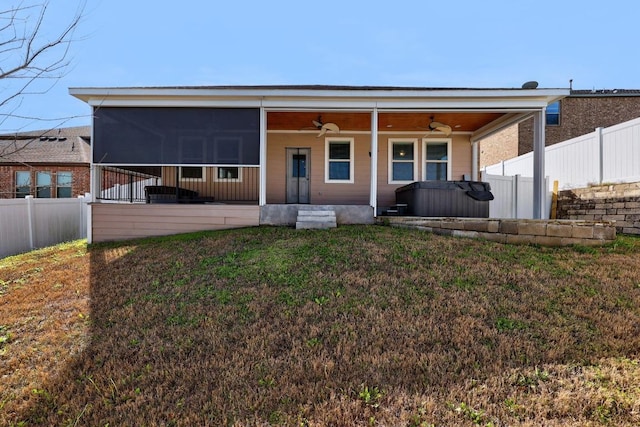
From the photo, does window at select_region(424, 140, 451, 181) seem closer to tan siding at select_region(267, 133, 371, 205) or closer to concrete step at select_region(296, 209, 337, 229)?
tan siding at select_region(267, 133, 371, 205)

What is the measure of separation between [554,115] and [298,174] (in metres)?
14.2

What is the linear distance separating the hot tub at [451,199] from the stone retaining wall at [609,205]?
2439 mm

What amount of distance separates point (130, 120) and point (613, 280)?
906cm

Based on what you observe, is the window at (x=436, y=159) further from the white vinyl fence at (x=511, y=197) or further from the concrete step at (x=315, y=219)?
the concrete step at (x=315, y=219)

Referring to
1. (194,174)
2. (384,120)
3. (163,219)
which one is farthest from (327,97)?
(194,174)

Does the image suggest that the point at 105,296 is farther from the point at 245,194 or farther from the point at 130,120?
the point at 245,194

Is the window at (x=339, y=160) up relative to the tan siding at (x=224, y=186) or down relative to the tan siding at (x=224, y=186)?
up

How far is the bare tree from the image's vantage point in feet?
9.66

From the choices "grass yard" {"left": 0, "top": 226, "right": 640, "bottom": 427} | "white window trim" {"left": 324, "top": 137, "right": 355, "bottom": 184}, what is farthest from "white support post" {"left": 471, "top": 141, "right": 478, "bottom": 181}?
"grass yard" {"left": 0, "top": 226, "right": 640, "bottom": 427}

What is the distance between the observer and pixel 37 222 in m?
9.05

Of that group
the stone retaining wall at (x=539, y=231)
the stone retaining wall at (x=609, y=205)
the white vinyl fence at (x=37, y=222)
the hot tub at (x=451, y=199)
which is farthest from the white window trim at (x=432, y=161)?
the white vinyl fence at (x=37, y=222)

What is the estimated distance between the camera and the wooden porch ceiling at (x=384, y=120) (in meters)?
8.44

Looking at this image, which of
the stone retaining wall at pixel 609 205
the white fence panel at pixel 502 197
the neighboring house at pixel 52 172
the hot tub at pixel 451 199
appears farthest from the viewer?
the neighboring house at pixel 52 172

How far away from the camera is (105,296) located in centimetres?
409
